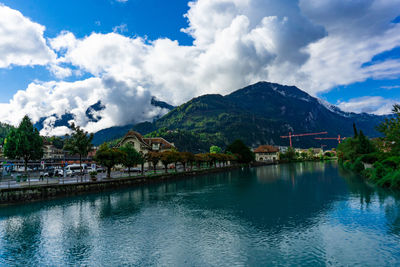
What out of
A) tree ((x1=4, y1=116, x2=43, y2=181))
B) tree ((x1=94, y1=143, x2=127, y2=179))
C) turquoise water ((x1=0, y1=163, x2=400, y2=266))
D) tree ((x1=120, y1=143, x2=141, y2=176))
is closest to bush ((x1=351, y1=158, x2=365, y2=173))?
turquoise water ((x1=0, y1=163, x2=400, y2=266))

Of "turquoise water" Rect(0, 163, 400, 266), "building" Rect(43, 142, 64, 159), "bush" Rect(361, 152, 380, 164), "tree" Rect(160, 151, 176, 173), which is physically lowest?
"turquoise water" Rect(0, 163, 400, 266)

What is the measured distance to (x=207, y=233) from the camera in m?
23.6

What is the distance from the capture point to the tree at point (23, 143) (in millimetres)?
69500

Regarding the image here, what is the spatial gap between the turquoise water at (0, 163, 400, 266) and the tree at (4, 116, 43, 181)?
39.6m

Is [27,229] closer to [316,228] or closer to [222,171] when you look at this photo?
[316,228]

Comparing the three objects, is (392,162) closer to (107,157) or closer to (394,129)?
(394,129)

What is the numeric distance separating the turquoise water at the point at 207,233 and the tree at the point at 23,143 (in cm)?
3963

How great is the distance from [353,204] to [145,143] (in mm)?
83029

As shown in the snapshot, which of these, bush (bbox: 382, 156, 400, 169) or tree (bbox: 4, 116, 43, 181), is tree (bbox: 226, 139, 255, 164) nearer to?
bush (bbox: 382, 156, 400, 169)

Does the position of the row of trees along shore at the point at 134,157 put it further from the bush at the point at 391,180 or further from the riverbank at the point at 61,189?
the bush at the point at 391,180

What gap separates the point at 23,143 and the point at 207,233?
221 ft

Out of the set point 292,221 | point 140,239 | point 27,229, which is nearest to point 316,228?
point 292,221

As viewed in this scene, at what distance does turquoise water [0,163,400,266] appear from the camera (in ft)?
59.3

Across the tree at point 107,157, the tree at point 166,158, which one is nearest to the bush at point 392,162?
the tree at point 166,158
